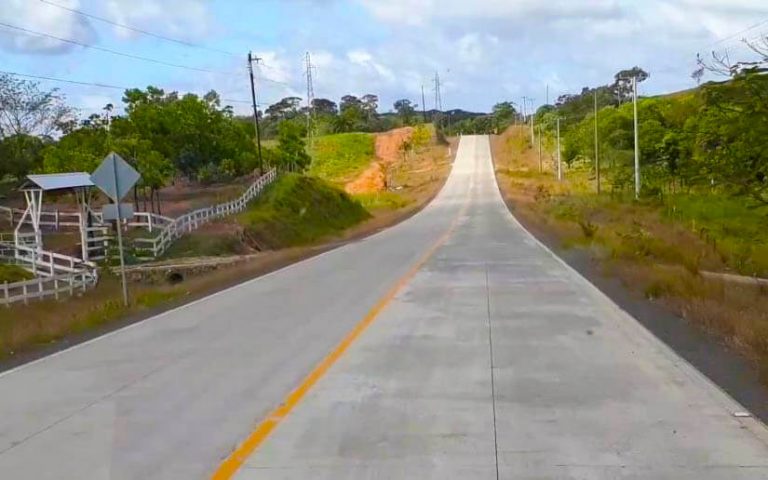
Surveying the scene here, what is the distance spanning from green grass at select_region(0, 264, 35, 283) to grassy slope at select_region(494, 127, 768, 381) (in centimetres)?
1882

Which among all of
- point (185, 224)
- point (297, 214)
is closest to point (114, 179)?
point (185, 224)

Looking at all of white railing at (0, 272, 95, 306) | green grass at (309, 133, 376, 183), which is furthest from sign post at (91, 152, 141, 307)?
green grass at (309, 133, 376, 183)

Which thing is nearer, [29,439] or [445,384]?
[29,439]

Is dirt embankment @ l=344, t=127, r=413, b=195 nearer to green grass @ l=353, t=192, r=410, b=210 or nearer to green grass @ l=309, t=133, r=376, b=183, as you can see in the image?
green grass @ l=309, t=133, r=376, b=183

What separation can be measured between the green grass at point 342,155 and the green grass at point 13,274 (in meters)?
89.0

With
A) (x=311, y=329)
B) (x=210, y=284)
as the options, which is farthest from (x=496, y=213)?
(x=311, y=329)

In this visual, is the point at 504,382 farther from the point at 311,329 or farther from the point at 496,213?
the point at 496,213

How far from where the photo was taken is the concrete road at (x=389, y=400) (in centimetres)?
725

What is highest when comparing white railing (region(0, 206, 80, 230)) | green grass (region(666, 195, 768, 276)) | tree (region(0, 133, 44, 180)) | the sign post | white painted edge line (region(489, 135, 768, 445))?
tree (region(0, 133, 44, 180))

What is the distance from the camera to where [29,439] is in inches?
329

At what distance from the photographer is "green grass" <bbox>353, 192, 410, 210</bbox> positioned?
86000 mm

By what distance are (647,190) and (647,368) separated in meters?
48.4

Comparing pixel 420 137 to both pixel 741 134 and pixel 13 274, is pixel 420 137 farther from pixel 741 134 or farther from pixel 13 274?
pixel 741 134

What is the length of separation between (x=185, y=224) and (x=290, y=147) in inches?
1695
